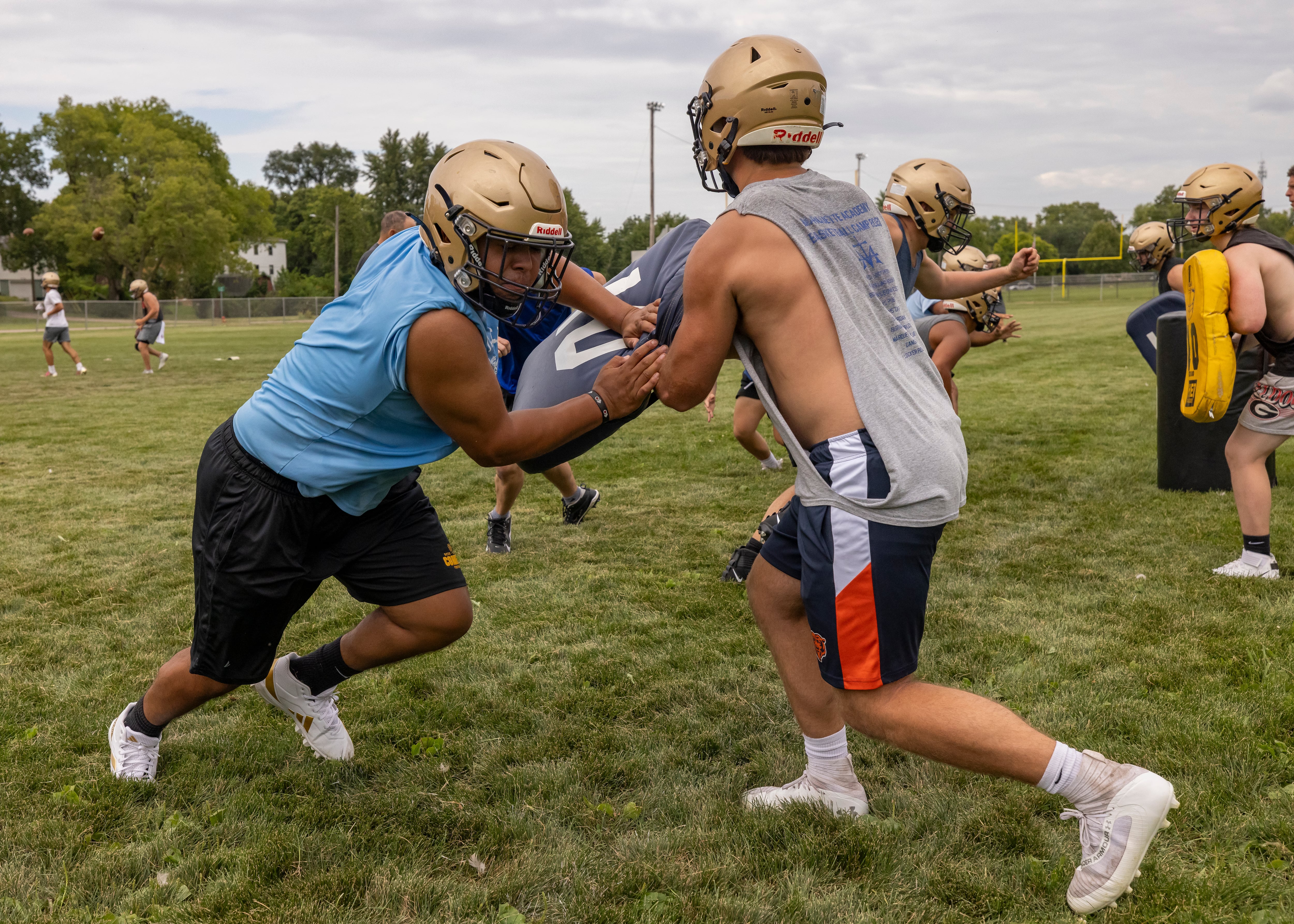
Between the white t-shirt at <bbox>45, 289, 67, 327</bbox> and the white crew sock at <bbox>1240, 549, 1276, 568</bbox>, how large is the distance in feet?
65.8

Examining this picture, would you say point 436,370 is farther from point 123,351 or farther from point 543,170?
point 123,351

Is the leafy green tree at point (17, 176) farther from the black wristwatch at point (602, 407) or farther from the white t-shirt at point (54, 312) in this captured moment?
the black wristwatch at point (602, 407)

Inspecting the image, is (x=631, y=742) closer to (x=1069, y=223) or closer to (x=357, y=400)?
(x=357, y=400)

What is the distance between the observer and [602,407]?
3189mm

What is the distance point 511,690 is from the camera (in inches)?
177

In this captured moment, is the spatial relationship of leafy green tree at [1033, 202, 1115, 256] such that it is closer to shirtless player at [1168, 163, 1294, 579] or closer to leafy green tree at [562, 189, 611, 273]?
leafy green tree at [562, 189, 611, 273]

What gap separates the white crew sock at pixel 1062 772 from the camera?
2.64 meters

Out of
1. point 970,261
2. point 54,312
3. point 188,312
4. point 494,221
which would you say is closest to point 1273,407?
point 970,261

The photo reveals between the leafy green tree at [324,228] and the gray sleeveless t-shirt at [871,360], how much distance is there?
7459 cm

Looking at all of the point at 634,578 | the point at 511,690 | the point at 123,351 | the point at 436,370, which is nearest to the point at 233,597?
the point at 436,370

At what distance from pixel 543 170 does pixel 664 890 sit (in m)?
2.10

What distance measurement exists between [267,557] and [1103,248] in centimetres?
7542

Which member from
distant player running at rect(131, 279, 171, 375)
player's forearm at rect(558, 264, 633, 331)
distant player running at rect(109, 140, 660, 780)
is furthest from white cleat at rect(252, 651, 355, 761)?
distant player running at rect(131, 279, 171, 375)

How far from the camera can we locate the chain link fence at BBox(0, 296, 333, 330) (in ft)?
156
